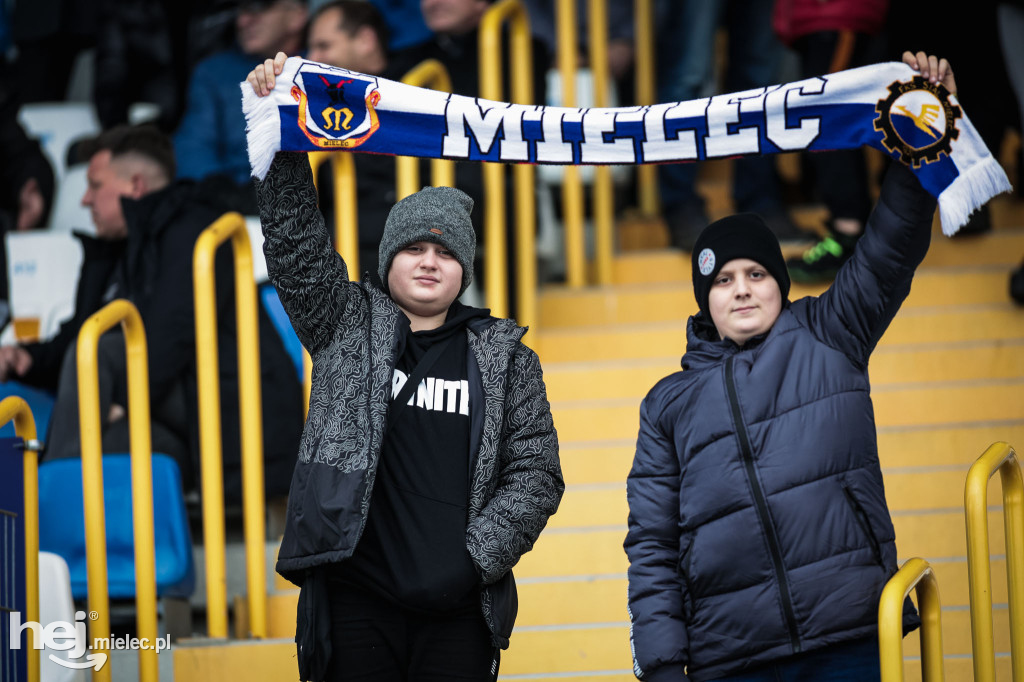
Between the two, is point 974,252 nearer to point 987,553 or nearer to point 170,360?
point 987,553

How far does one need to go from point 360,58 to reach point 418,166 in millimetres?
917

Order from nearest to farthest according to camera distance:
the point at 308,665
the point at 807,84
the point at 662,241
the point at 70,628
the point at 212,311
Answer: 1. the point at 308,665
2. the point at 807,84
3. the point at 70,628
4. the point at 212,311
5. the point at 662,241

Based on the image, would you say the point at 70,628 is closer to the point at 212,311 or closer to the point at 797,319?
the point at 212,311

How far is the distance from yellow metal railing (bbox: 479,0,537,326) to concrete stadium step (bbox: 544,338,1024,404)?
0.39 m

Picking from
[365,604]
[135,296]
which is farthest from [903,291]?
[135,296]

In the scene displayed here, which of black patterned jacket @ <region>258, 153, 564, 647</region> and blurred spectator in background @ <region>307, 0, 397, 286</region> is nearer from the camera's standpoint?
black patterned jacket @ <region>258, 153, 564, 647</region>

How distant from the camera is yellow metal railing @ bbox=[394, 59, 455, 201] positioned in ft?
16.1

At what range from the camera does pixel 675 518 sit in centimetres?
298

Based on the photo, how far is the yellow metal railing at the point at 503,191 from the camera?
536 cm

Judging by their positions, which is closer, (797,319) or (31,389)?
(797,319)

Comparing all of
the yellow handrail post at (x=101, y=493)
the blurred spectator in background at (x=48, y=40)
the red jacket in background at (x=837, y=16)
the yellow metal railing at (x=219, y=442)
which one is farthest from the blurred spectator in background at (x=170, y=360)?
the blurred spectator in background at (x=48, y=40)

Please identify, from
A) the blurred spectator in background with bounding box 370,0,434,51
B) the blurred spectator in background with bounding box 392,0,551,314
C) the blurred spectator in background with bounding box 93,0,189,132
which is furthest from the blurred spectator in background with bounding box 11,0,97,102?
the blurred spectator in background with bounding box 392,0,551,314

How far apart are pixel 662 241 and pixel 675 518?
3677 mm

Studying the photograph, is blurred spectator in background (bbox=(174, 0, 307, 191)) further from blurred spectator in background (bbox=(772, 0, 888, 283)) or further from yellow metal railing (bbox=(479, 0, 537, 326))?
blurred spectator in background (bbox=(772, 0, 888, 283))
